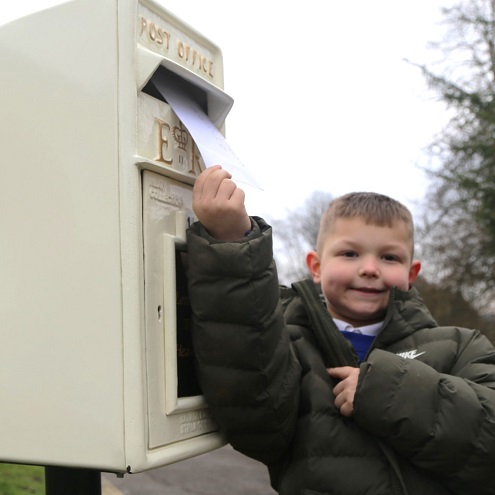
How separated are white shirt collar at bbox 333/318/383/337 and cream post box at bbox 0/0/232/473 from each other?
71 centimetres

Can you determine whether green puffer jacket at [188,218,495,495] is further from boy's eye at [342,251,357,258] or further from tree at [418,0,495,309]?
tree at [418,0,495,309]

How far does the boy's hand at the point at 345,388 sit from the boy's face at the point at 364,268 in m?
0.25

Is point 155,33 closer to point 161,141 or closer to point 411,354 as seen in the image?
point 161,141

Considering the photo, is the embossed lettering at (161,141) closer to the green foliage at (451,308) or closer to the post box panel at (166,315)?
the post box panel at (166,315)

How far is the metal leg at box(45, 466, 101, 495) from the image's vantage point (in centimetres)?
173

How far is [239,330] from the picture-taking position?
1.76m

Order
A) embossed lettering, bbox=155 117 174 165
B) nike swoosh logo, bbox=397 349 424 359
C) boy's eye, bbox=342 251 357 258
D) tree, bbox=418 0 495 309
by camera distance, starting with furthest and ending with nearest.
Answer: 1. tree, bbox=418 0 495 309
2. boy's eye, bbox=342 251 357 258
3. nike swoosh logo, bbox=397 349 424 359
4. embossed lettering, bbox=155 117 174 165

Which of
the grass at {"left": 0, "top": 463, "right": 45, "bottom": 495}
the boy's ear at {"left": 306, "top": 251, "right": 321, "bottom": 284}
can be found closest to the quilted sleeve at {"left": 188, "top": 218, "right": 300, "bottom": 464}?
the boy's ear at {"left": 306, "top": 251, "right": 321, "bottom": 284}

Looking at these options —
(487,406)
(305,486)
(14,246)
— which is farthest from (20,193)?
(487,406)

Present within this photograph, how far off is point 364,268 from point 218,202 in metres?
0.66

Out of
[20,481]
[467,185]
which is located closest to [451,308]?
[467,185]

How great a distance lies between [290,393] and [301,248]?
30.3 m

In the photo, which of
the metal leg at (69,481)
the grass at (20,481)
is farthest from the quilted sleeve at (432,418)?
the grass at (20,481)

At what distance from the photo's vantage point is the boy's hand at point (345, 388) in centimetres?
197
